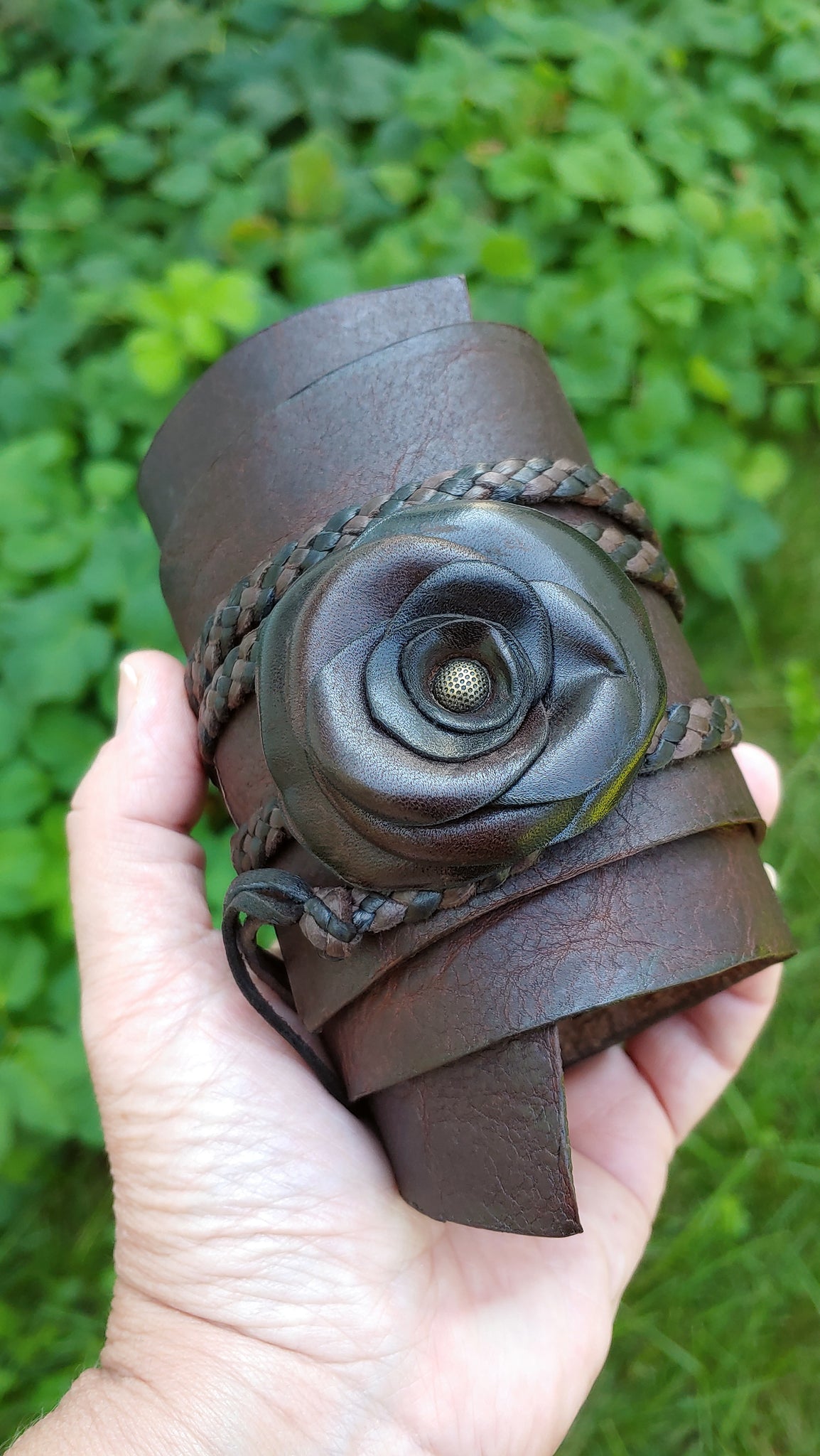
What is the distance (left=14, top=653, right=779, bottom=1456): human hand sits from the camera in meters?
1.24

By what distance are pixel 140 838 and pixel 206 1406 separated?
0.68 m

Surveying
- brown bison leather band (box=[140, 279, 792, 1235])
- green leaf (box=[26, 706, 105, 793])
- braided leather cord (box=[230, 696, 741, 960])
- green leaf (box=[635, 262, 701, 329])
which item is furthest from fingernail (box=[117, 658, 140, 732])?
green leaf (box=[635, 262, 701, 329])

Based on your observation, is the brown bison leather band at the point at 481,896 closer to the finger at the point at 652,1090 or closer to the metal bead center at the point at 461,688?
the metal bead center at the point at 461,688

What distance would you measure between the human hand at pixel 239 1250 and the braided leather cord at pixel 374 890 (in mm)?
290

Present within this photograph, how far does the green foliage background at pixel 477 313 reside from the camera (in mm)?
1892

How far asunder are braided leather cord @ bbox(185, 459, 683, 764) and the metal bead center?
7.5 inches

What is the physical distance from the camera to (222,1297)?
1.27 meters

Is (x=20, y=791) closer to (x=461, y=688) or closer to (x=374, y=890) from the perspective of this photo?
(x=374, y=890)

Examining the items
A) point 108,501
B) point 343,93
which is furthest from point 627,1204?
point 343,93

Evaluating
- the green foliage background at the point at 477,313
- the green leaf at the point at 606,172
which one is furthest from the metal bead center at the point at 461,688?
the green leaf at the point at 606,172

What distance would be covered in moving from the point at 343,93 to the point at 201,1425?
2.43 metres

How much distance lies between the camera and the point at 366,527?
1074 millimetres

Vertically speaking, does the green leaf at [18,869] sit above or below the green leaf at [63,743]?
below

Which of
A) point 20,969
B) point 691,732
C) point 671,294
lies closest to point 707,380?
point 671,294
